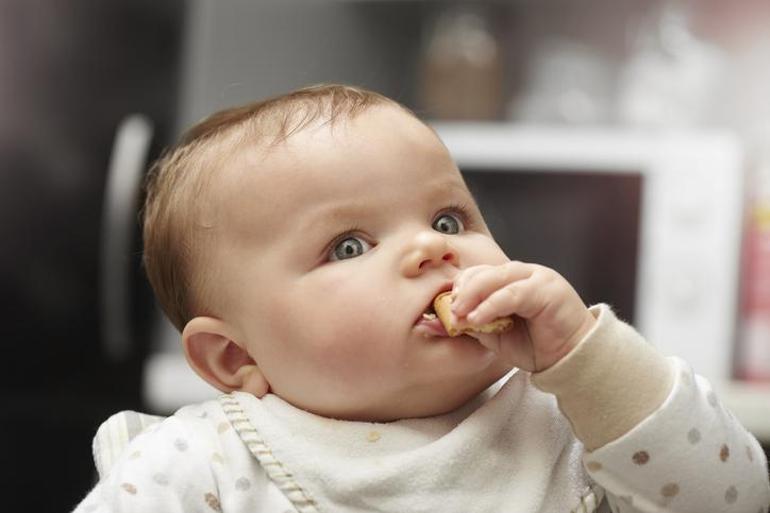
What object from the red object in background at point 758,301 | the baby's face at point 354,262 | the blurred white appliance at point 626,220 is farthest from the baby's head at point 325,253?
the red object in background at point 758,301

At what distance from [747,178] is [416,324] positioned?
1.21 m

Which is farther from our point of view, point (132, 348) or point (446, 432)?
point (132, 348)

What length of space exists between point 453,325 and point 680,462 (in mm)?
139

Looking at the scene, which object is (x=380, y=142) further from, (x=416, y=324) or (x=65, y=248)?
(x=65, y=248)

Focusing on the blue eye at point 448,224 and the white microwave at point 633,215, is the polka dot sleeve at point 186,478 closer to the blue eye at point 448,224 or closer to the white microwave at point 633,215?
the blue eye at point 448,224

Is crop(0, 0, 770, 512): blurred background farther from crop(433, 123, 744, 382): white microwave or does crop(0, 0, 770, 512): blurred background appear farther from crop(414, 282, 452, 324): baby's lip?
crop(414, 282, 452, 324): baby's lip

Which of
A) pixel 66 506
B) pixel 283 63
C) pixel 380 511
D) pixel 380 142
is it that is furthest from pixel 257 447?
pixel 283 63

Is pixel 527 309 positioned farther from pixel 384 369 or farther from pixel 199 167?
pixel 199 167

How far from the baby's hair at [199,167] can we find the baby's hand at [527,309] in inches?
6.5

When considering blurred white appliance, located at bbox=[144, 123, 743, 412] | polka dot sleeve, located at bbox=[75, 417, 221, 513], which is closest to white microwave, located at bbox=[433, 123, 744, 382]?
blurred white appliance, located at bbox=[144, 123, 743, 412]

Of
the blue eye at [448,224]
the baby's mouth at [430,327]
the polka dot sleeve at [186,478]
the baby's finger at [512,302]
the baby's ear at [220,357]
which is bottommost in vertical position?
the polka dot sleeve at [186,478]

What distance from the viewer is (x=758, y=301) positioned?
1.70 metres

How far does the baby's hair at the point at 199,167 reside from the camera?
75 centimetres

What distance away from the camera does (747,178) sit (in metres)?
1.75
